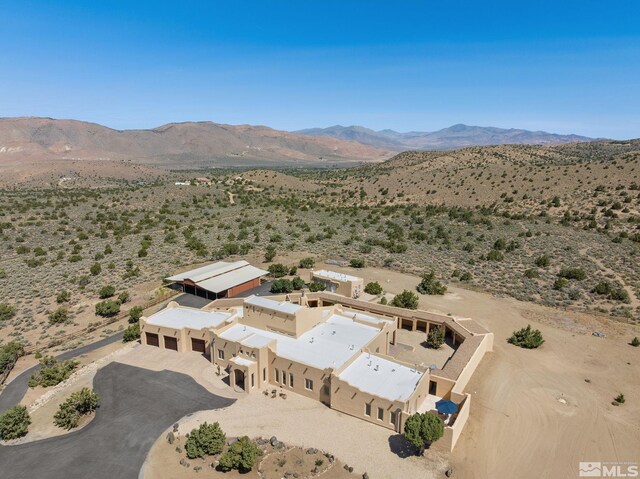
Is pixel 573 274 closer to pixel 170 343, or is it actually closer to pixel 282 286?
pixel 282 286

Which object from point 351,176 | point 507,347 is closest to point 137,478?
point 507,347

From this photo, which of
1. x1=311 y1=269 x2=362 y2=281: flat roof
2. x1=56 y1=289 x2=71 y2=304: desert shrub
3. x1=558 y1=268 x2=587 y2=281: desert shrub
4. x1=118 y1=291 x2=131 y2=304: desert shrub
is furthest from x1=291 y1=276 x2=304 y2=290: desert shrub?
x1=558 y1=268 x2=587 y2=281: desert shrub

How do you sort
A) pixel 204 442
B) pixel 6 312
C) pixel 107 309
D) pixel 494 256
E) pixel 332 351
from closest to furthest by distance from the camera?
pixel 204 442 < pixel 332 351 < pixel 6 312 < pixel 107 309 < pixel 494 256

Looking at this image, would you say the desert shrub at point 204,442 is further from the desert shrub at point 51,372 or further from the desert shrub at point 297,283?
the desert shrub at point 297,283

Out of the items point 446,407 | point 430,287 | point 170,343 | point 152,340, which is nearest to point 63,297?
point 152,340

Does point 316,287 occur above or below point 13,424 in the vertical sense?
above

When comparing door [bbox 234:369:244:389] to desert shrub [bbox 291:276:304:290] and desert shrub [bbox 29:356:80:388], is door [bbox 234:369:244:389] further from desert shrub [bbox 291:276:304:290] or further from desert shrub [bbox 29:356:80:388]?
desert shrub [bbox 291:276:304:290]

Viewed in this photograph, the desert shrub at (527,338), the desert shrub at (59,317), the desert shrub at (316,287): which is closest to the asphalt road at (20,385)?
the desert shrub at (59,317)

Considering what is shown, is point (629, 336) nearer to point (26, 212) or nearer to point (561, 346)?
point (561, 346)
